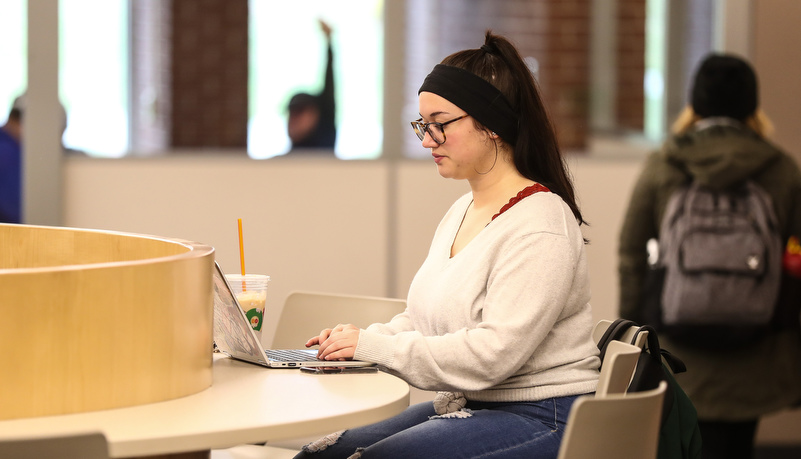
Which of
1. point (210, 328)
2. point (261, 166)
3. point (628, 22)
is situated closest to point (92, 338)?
point (210, 328)

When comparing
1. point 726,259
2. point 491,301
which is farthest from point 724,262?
point 491,301

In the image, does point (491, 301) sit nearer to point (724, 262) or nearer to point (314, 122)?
point (724, 262)

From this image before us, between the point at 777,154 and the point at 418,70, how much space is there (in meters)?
1.37

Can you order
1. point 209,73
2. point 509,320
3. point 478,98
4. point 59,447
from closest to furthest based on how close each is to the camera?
point 59,447
point 509,320
point 478,98
point 209,73

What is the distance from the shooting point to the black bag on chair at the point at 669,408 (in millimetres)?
1684

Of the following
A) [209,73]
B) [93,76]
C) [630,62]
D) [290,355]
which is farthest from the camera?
[209,73]

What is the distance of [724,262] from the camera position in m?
2.96

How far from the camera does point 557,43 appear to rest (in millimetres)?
3826

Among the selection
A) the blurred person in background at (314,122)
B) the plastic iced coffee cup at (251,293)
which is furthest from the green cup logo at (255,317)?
the blurred person in background at (314,122)

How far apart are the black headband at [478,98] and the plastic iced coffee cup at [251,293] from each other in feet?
1.75

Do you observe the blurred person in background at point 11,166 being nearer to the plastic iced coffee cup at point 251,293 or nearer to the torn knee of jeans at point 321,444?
the plastic iced coffee cup at point 251,293

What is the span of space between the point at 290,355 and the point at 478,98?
25.2 inches

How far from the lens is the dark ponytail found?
193 cm

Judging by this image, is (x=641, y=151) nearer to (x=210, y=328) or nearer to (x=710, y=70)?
(x=710, y=70)
